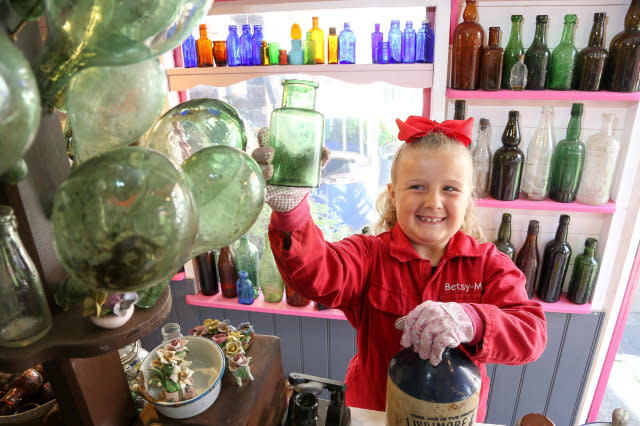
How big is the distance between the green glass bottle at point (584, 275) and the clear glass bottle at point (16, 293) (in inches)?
79.8

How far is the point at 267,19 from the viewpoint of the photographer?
5.90ft

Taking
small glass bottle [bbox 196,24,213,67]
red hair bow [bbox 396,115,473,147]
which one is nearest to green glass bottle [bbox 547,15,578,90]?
red hair bow [bbox 396,115,473,147]

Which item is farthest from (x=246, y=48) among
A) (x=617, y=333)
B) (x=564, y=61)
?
(x=617, y=333)

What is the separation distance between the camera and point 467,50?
1.62m

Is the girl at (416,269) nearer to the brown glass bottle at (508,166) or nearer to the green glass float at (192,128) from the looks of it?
the green glass float at (192,128)

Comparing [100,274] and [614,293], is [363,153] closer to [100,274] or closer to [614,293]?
[614,293]

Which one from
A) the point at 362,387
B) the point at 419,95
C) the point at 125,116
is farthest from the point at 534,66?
the point at 125,116

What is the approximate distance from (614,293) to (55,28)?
2.25 metres

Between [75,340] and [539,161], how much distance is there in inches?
71.6

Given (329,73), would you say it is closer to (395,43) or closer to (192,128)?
(395,43)

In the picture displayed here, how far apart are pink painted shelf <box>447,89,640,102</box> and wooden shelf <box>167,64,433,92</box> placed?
0.15 metres

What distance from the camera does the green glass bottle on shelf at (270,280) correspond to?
82.6 inches

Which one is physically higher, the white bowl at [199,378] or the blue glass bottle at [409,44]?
the blue glass bottle at [409,44]

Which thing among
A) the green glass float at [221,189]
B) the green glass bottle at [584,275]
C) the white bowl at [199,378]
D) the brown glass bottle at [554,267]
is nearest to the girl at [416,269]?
the white bowl at [199,378]
